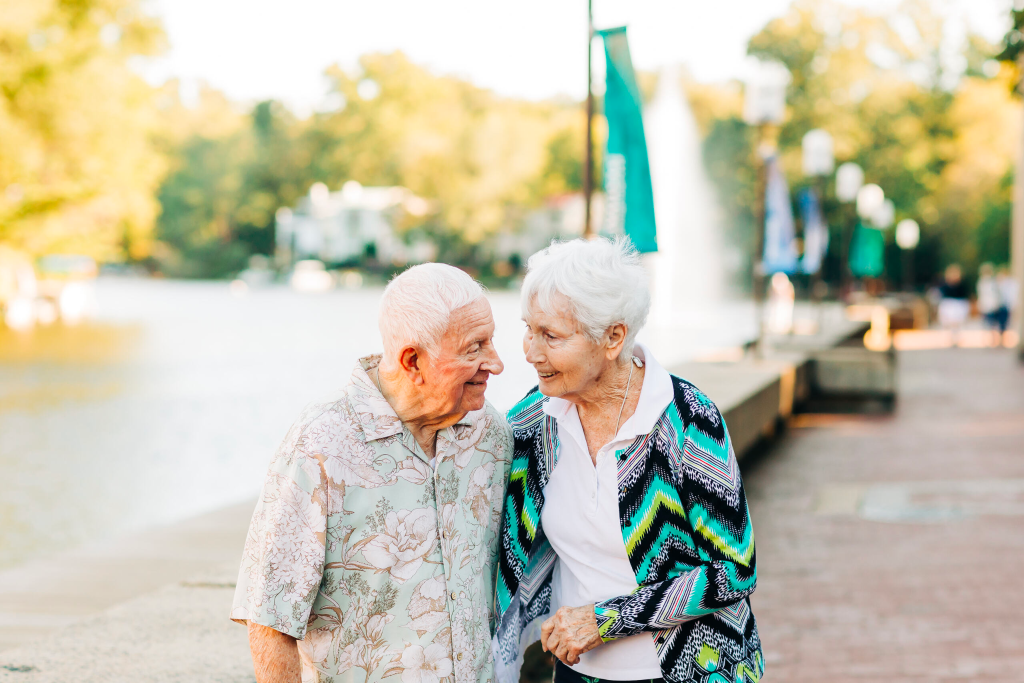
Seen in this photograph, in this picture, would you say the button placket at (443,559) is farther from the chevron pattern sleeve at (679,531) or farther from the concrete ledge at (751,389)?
the concrete ledge at (751,389)

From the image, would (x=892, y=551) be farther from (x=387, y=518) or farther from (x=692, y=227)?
(x=692, y=227)

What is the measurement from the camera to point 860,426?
1214 cm

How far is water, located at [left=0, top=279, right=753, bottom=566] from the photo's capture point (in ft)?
30.1

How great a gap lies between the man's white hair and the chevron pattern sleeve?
1.72 ft

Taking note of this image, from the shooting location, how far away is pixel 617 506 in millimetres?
2330

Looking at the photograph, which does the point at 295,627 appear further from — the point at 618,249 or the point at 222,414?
the point at 222,414

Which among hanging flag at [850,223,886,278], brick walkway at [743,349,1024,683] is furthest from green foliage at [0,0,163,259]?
brick walkway at [743,349,1024,683]

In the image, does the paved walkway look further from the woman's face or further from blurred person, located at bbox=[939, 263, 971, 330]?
blurred person, located at bbox=[939, 263, 971, 330]

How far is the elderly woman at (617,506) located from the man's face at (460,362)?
0.59ft

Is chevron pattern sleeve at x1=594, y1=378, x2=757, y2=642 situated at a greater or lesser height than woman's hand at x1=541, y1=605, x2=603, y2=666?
greater

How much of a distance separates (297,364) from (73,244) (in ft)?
48.3

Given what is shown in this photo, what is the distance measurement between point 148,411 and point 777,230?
10018 mm

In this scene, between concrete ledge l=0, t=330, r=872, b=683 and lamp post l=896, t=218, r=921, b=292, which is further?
lamp post l=896, t=218, r=921, b=292

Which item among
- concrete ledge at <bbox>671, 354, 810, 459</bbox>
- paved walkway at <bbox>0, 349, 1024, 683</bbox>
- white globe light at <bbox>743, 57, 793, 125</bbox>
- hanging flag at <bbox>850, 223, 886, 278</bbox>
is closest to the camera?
paved walkway at <bbox>0, 349, 1024, 683</bbox>
